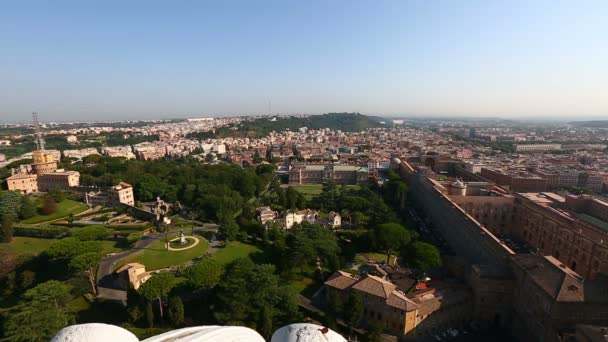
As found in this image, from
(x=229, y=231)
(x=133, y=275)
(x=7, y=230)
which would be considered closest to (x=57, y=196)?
(x=7, y=230)

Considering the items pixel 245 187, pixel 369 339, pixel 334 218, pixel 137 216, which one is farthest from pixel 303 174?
pixel 369 339

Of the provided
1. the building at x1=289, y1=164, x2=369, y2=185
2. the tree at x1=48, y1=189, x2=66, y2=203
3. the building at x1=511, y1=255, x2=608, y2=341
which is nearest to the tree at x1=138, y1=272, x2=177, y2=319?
the building at x1=511, y1=255, x2=608, y2=341

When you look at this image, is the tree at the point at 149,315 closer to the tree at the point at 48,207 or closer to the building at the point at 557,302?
the building at the point at 557,302

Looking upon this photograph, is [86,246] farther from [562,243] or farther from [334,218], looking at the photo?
[562,243]

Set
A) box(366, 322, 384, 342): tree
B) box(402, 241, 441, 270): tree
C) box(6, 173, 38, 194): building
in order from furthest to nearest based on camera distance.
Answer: box(6, 173, 38, 194): building → box(402, 241, 441, 270): tree → box(366, 322, 384, 342): tree

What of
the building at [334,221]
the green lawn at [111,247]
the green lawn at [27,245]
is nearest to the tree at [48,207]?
the green lawn at [27,245]

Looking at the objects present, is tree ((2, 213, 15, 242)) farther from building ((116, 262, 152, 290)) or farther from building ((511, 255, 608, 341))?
building ((511, 255, 608, 341))

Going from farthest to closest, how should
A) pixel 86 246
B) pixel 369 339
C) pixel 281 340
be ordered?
pixel 86 246 → pixel 369 339 → pixel 281 340
